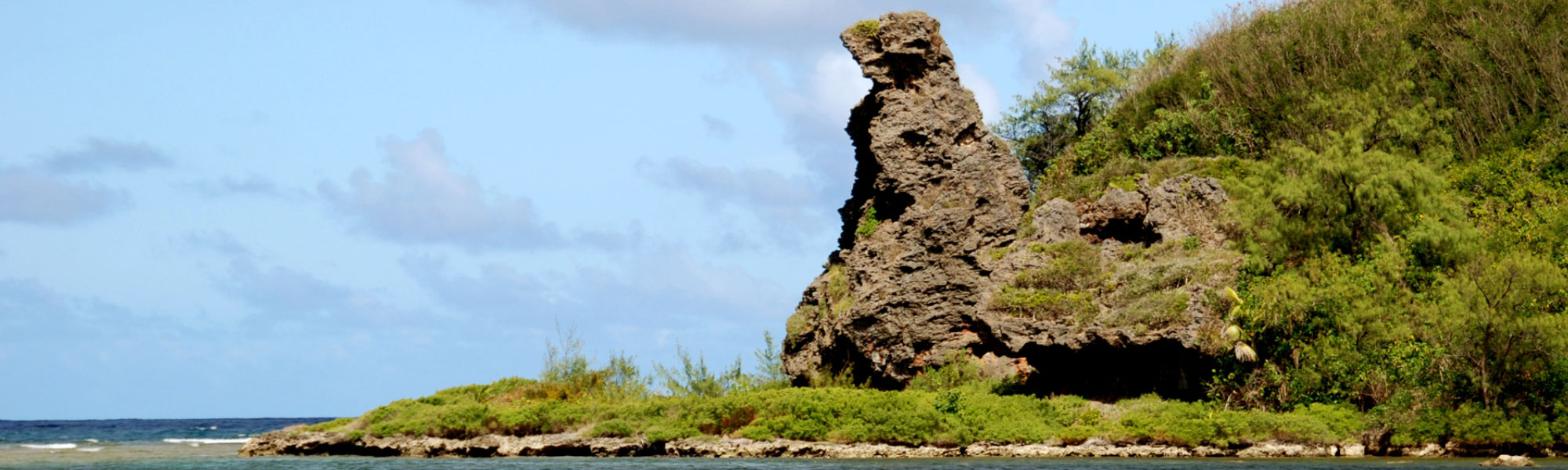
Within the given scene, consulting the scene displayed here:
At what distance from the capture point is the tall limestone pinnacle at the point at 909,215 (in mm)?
37844

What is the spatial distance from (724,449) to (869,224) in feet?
36.4

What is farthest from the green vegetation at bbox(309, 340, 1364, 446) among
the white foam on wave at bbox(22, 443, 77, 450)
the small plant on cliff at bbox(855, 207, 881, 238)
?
the white foam on wave at bbox(22, 443, 77, 450)

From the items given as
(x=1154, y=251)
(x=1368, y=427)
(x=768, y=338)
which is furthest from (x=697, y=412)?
(x=1368, y=427)

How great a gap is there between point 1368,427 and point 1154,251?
783 centimetres

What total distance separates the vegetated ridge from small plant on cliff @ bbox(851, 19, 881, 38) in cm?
10

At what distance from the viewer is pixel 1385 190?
3488 centimetres

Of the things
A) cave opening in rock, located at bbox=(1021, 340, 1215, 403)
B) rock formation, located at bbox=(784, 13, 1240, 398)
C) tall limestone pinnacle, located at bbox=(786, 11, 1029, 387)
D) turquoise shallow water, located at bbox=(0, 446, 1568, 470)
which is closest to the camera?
turquoise shallow water, located at bbox=(0, 446, 1568, 470)

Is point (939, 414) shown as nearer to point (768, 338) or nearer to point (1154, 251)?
point (1154, 251)

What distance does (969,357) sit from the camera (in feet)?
121

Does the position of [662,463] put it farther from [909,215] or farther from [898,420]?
[909,215]

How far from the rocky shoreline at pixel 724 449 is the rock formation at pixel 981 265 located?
335 cm

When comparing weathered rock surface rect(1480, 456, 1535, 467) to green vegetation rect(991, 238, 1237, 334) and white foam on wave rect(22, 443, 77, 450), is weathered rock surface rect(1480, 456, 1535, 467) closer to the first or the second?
green vegetation rect(991, 238, 1237, 334)

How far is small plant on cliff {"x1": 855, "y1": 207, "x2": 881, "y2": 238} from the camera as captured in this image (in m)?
40.6

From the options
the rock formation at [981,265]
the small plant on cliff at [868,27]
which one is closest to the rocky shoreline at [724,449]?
the rock formation at [981,265]
